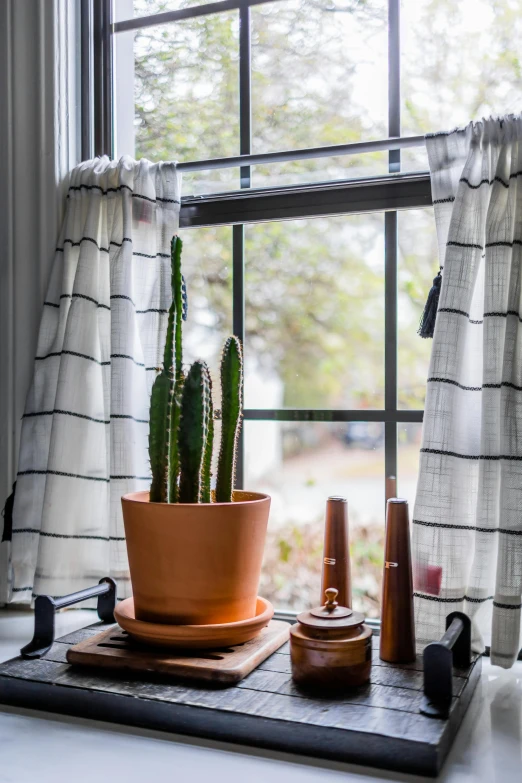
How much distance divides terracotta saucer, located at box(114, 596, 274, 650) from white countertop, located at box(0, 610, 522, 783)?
0.47ft

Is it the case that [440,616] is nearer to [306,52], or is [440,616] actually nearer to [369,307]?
[369,307]

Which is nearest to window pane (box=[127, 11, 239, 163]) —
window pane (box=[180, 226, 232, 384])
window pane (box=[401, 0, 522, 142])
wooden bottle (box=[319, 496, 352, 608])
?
window pane (box=[180, 226, 232, 384])

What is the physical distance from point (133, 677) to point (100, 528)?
441 mm

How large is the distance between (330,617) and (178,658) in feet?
0.76

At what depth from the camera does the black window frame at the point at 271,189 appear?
136cm

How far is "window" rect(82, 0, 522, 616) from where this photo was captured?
1.38 m

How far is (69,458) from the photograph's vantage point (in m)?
1.38

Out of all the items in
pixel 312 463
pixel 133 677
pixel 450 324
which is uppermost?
pixel 450 324

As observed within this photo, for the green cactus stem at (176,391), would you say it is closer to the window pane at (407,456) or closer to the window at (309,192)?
the window at (309,192)

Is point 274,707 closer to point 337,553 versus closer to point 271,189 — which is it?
point 337,553

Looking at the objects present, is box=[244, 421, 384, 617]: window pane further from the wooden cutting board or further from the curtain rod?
the curtain rod

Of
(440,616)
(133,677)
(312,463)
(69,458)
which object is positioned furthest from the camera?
(312,463)

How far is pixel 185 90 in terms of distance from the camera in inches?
61.9

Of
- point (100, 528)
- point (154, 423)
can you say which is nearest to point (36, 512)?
point (100, 528)
